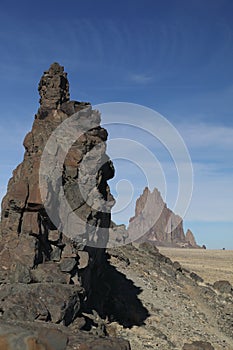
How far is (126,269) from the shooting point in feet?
103

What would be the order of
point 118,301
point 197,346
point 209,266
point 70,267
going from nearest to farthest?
point 70,267 < point 197,346 < point 118,301 < point 209,266

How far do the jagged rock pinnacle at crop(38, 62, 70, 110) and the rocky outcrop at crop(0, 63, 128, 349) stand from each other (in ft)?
6.12

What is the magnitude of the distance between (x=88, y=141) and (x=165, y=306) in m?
13.2

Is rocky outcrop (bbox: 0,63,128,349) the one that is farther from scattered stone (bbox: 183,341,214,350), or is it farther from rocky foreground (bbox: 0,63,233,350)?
Result: scattered stone (bbox: 183,341,214,350)

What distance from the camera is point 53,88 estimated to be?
23703mm

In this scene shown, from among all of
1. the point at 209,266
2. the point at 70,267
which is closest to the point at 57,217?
the point at 70,267

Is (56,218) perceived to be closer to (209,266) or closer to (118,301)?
(118,301)

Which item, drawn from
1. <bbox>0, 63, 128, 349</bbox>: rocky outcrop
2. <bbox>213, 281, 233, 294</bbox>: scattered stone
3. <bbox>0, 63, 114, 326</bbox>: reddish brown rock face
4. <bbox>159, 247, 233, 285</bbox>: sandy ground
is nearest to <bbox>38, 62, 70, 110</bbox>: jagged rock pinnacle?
<bbox>0, 63, 128, 349</bbox>: rocky outcrop

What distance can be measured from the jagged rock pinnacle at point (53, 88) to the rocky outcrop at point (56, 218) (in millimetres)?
1867

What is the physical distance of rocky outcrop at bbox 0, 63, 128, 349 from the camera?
14.3m

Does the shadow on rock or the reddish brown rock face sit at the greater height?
the reddish brown rock face

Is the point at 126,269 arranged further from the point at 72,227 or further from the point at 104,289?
the point at 72,227

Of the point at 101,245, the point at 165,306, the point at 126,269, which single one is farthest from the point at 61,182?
the point at 126,269

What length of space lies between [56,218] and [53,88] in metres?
9.62
